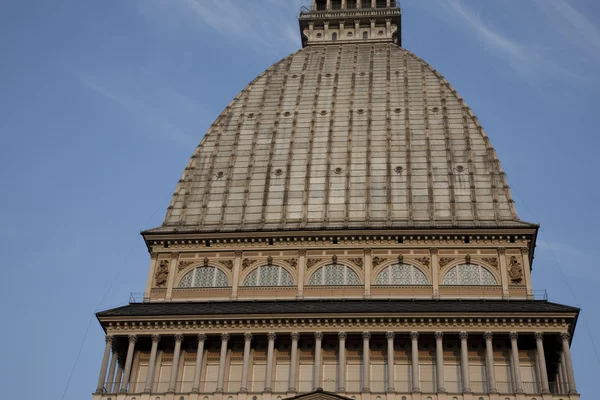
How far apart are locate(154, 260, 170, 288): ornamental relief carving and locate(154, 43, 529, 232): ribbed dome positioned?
2.82 metres

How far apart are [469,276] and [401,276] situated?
4050 mm

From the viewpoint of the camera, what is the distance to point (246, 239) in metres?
63.2

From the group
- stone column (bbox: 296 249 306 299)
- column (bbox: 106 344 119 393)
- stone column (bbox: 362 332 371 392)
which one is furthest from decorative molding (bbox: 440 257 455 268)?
column (bbox: 106 344 119 393)

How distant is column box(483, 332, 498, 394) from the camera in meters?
53.7

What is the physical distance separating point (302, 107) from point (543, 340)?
27277 mm

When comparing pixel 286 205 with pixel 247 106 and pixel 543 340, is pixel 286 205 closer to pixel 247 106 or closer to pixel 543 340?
pixel 247 106

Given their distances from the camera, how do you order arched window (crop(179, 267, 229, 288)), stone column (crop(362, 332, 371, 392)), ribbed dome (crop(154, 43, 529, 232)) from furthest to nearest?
1. ribbed dome (crop(154, 43, 529, 232))
2. arched window (crop(179, 267, 229, 288))
3. stone column (crop(362, 332, 371, 392))

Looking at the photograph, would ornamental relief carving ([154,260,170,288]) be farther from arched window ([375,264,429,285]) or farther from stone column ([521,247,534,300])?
stone column ([521,247,534,300])

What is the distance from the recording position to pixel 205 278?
205 ft

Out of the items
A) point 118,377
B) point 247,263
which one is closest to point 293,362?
point 247,263

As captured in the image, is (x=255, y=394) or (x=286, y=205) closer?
(x=255, y=394)

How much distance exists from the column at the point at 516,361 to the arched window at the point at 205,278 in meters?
17.6

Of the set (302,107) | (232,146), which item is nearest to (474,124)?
(302,107)

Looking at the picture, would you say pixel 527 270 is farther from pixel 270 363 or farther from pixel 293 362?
pixel 270 363
